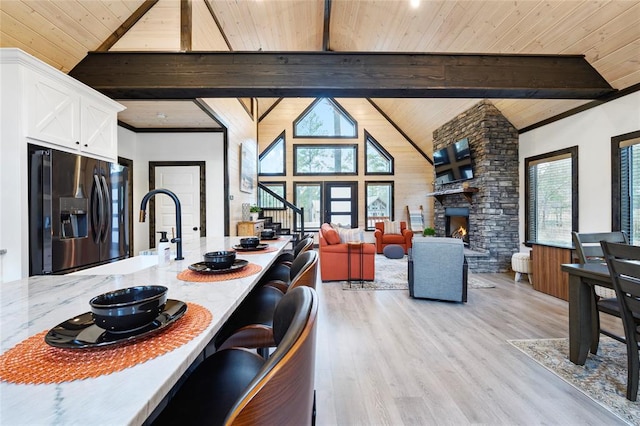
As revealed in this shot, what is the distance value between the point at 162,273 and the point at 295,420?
3.61ft

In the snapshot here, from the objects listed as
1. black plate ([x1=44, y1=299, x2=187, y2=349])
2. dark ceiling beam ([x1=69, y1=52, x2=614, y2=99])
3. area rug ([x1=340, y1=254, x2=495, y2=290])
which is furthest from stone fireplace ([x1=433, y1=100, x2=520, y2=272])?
black plate ([x1=44, y1=299, x2=187, y2=349])

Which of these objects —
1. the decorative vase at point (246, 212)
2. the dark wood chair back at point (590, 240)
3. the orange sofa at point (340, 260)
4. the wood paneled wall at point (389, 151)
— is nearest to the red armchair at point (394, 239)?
the wood paneled wall at point (389, 151)

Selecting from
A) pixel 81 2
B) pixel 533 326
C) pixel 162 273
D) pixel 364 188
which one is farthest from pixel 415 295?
pixel 364 188

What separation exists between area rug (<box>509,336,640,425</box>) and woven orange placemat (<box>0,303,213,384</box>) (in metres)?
2.54

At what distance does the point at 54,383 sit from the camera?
507 mm

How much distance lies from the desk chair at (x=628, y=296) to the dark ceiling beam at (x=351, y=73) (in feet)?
8.12

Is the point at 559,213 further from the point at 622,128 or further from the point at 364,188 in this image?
the point at 364,188

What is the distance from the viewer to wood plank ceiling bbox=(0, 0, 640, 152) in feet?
8.92

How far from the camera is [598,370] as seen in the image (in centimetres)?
212

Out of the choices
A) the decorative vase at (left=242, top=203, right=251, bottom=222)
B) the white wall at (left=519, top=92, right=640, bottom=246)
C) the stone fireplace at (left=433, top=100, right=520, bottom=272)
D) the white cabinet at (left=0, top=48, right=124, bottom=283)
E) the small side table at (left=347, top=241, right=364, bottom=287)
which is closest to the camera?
the white cabinet at (left=0, top=48, right=124, bottom=283)

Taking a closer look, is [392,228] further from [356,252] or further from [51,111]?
[51,111]

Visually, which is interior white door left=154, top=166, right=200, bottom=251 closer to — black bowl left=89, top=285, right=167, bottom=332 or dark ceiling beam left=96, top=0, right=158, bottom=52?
dark ceiling beam left=96, top=0, right=158, bottom=52

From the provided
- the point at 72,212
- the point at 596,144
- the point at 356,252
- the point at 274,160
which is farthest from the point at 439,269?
the point at 274,160

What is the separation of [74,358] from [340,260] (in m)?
4.30
